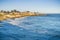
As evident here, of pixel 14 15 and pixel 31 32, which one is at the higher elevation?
pixel 14 15

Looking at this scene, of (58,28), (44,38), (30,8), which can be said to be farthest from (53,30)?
(30,8)

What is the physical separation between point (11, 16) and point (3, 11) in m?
0.43

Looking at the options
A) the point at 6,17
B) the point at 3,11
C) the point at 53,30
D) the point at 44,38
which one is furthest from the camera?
the point at 6,17

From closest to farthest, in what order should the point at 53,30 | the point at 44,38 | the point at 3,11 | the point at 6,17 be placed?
the point at 44,38 < the point at 53,30 < the point at 3,11 < the point at 6,17

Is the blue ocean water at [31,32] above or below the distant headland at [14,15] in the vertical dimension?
below

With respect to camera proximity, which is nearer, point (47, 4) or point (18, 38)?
point (18, 38)

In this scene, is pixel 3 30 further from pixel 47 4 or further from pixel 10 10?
pixel 47 4

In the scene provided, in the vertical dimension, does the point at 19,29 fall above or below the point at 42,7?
below

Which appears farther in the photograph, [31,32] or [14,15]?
[14,15]

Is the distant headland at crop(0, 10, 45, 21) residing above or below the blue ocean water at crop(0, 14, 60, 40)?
above

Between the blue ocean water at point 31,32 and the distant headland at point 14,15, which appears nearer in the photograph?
the blue ocean water at point 31,32

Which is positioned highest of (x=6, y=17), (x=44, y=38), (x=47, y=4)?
(x=47, y=4)

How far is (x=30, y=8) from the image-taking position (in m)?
3.17

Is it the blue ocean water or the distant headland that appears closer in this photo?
the blue ocean water
